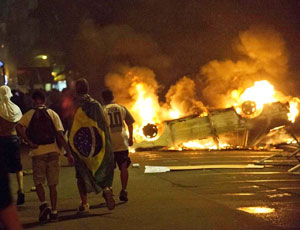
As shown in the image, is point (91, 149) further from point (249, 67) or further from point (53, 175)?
point (249, 67)

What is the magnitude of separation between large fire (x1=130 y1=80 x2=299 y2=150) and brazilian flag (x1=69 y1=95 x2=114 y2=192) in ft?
33.9

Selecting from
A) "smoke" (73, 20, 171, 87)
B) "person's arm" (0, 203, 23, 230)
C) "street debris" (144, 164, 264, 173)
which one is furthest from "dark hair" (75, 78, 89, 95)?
"smoke" (73, 20, 171, 87)

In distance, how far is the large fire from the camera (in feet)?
56.1

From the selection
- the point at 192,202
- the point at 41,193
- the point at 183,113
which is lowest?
the point at 192,202

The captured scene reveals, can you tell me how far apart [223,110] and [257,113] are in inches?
46.5

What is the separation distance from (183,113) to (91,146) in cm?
1325

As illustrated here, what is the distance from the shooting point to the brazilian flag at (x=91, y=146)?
6.77 metres

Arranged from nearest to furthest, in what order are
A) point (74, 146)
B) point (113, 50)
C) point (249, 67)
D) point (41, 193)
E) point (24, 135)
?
point (41, 193)
point (24, 135)
point (74, 146)
point (249, 67)
point (113, 50)

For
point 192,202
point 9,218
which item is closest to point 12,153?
point 192,202

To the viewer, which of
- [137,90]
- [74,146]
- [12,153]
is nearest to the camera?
[74,146]

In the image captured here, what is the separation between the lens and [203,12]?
23953 mm

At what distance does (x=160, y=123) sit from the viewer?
56.8 ft

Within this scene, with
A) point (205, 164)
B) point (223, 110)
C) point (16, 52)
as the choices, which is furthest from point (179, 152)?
point (16, 52)

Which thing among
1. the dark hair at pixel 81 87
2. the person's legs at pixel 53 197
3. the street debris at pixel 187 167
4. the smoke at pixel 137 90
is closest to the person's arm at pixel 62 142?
the person's legs at pixel 53 197
